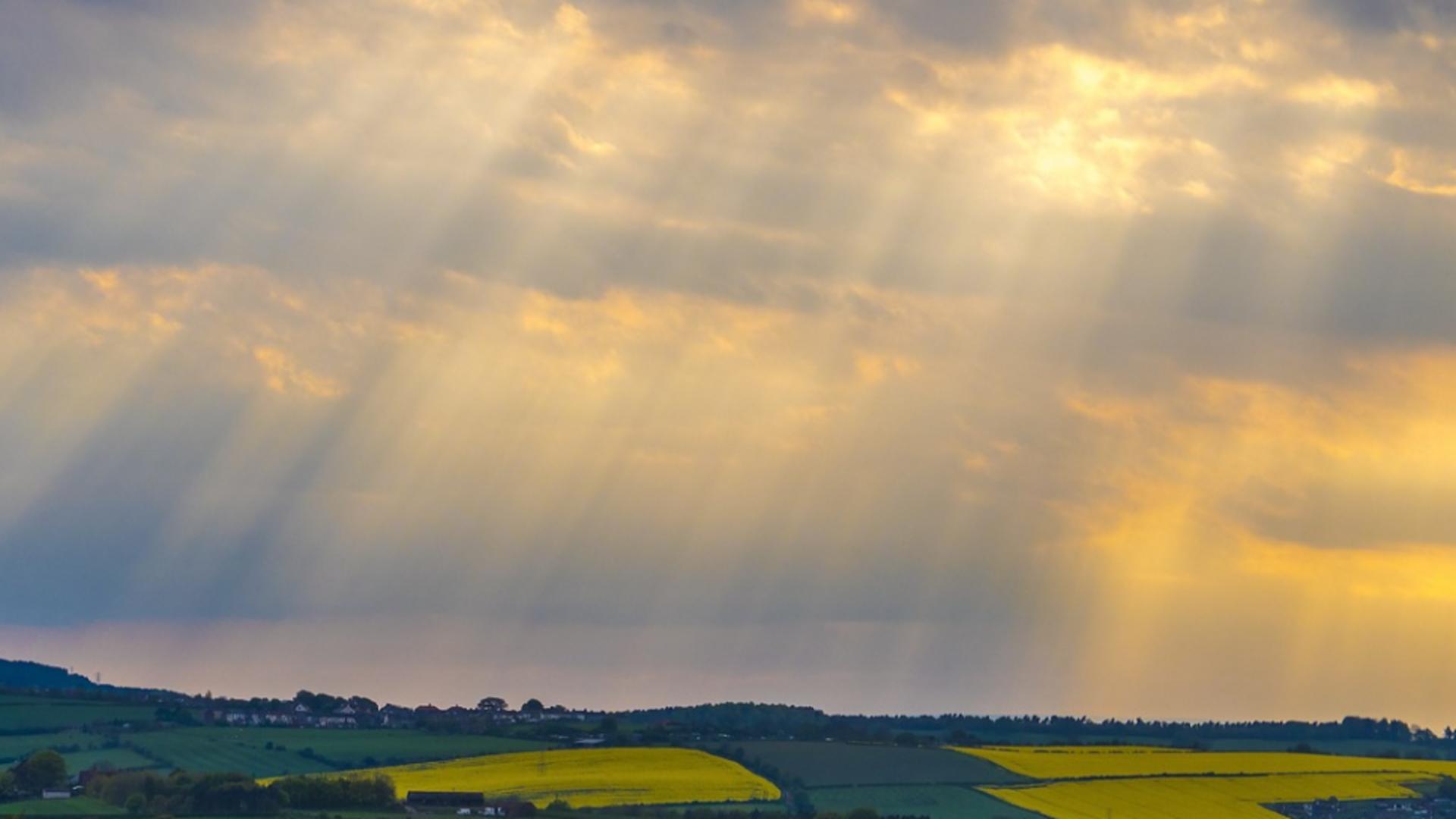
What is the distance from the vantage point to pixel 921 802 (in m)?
105

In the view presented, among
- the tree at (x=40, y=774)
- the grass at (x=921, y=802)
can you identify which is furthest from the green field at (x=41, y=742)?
the grass at (x=921, y=802)

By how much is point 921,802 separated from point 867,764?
14.1m

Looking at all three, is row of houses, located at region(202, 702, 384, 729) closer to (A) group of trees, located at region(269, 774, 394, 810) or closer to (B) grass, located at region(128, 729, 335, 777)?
(B) grass, located at region(128, 729, 335, 777)

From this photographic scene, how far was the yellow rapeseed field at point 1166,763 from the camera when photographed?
126 metres

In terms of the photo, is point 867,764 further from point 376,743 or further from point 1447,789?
point 1447,789

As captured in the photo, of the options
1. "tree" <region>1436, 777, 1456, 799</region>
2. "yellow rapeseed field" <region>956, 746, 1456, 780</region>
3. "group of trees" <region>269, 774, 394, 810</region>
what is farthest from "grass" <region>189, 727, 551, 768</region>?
"tree" <region>1436, 777, 1456, 799</region>

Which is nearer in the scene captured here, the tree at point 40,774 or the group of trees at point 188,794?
the group of trees at point 188,794

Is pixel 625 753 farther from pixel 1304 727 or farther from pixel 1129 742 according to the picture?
pixel 1304 727

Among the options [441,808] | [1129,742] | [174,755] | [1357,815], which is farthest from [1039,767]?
[174,755]

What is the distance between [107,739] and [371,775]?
92.6ft

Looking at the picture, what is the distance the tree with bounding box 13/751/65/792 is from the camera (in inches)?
4070

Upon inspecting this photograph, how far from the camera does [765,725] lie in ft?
513

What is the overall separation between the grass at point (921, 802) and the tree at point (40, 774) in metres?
40.5

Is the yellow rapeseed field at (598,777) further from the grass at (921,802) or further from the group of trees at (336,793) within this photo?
the group of trees at (336,793)
